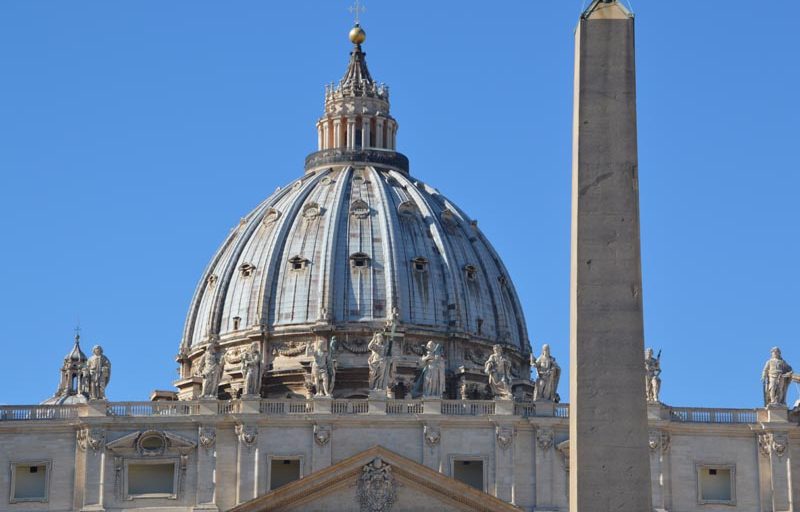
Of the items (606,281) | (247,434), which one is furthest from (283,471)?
(606,281)

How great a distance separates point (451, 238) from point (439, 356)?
37559mm

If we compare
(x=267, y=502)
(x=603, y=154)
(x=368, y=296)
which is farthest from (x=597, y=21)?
(x=368, y=296)

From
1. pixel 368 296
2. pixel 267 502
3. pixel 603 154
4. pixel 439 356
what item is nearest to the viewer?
pixel 603 154

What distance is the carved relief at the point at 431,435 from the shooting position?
295 ft

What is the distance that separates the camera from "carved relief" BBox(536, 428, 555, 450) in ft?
292

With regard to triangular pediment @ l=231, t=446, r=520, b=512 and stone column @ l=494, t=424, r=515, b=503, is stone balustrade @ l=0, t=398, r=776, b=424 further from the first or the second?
triangular pediment @ l=231, t=446, r=520, b=512

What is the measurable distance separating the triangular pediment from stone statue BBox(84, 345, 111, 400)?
8.31 meters

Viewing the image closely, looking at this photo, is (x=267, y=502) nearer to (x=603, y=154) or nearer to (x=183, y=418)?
(x=183, y=418)

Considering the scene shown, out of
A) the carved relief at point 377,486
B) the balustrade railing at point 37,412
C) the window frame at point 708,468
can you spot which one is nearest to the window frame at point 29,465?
the balustrade railing at point 37,412

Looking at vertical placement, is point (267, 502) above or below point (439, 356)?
below

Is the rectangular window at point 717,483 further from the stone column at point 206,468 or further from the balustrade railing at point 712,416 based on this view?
the stone column at point 206,468

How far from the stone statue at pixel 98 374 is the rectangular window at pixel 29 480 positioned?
3738mm

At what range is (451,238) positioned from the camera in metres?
132

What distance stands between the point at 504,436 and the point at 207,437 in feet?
40.6
